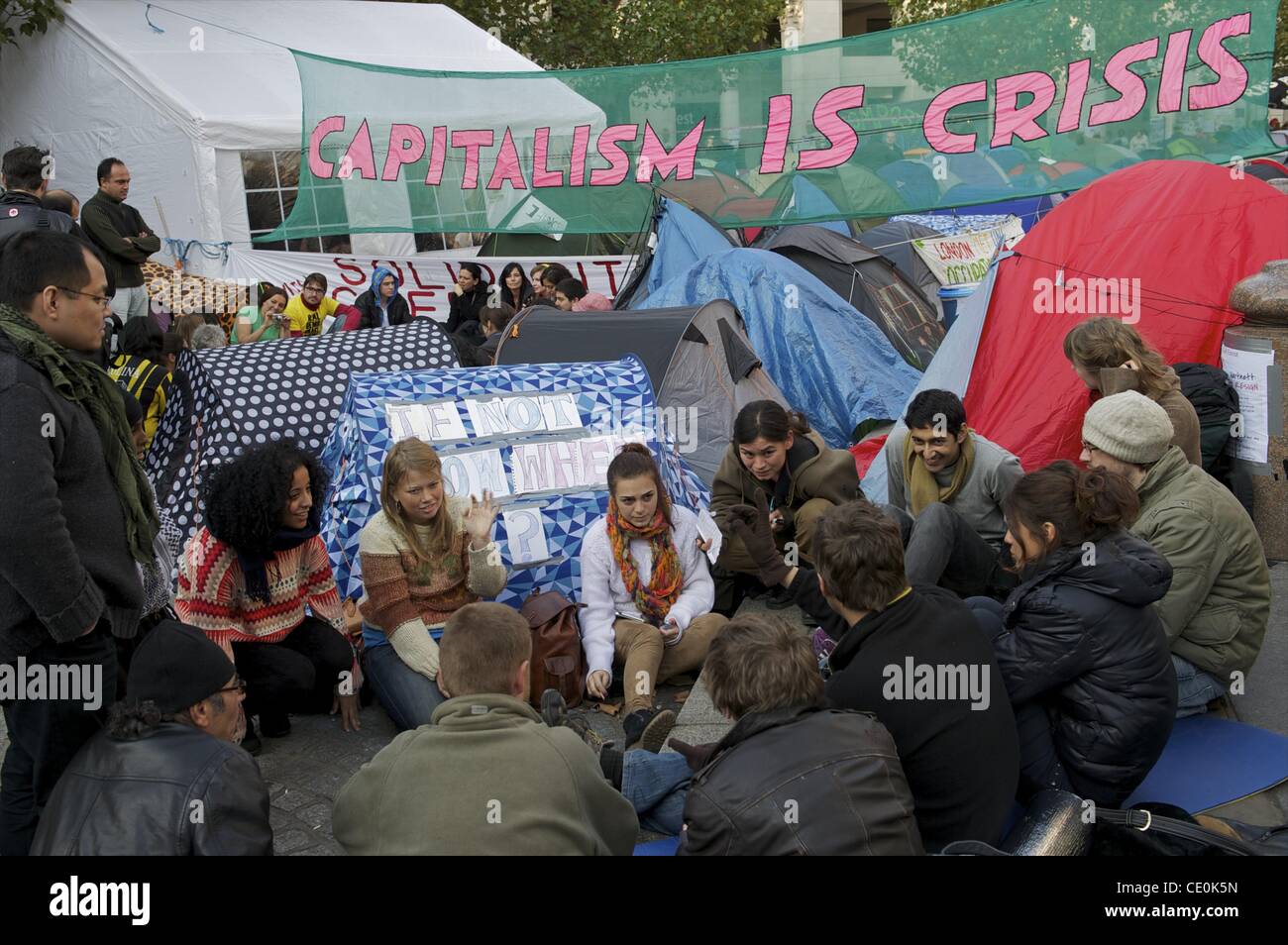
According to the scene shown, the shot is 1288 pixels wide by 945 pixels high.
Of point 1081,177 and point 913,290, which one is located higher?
point 1081,177

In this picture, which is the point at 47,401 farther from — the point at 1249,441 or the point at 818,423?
the point at 818,423

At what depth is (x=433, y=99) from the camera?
10922 millimetres

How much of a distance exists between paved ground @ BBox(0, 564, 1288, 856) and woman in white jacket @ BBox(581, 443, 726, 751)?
0.65 ft

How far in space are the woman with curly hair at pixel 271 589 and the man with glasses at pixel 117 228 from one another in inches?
166

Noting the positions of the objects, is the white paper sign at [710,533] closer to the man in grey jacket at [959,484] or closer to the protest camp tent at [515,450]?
the protest camp tent at [515,450]

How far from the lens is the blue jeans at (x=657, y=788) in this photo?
3.78m

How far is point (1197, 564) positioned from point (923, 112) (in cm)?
569

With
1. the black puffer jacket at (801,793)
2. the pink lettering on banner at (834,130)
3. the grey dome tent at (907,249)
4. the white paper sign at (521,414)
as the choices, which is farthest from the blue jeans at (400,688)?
the grey dome tent at (907,249)

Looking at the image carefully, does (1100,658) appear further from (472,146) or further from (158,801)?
(472,146)

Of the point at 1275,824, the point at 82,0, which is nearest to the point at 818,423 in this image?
the point at 1275,824

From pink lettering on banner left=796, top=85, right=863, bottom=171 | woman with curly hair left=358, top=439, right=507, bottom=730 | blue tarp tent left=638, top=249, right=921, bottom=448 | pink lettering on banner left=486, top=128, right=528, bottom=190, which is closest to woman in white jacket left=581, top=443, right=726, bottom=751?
woman with curly hair left=358, top=439, right=507, bottom=730

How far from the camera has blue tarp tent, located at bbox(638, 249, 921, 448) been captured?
8.52 meters

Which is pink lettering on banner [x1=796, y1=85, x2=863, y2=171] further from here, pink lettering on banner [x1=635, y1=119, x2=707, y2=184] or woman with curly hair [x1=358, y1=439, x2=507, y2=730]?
woman with curly hair [x1=358, y1=439, x2=507, y2=730]

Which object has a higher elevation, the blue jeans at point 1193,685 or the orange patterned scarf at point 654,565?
the orange patterned scarf at point 654,565
